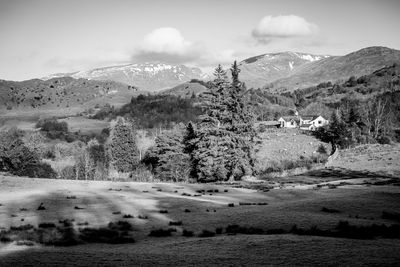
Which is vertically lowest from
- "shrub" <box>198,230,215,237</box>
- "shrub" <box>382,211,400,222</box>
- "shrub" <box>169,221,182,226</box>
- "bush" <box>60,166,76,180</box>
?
"bush" <box>60,166,76,180</box>

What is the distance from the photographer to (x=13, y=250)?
14898 mm

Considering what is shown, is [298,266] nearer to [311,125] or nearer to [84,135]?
[311,125]

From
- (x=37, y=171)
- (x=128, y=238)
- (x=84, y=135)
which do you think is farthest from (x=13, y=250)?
(x=84, y=135)

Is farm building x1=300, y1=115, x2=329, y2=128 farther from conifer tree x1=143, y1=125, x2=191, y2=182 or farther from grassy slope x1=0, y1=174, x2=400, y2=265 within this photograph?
grassy slope x1=0, y1=174, x2=400, y2=265

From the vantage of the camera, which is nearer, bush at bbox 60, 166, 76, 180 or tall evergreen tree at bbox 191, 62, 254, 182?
tall evergreen tree at bbox 191, 62, 254, 182

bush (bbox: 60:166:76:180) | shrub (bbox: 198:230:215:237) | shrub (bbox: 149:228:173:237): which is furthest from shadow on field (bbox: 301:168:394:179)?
bush (bbox: 60:166:76:180)

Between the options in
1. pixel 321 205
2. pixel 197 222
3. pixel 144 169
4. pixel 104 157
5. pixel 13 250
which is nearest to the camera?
pixel 13 250

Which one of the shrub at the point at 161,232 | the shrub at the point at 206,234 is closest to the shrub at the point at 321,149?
the shrub at the point at 161,232

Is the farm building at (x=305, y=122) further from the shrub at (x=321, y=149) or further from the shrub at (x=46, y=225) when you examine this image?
the shrub at (x=46, y=225)

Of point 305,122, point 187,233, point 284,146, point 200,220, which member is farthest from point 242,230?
point 305,122

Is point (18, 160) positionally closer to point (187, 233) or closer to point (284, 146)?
point (187, 233)

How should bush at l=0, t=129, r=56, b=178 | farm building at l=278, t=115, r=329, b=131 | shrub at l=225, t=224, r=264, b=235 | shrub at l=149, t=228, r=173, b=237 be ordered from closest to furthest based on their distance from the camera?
shrub at l=225, t=224, r=264, b=235 < shrub at l=149, t=228, r=173, b=237 < bush at l=0, t=129, r=56, b=178 < farm building at l=278, t=115, r=329, b=131

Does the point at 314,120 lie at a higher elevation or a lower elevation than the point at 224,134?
higher

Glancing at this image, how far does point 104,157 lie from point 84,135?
257 feet
